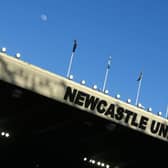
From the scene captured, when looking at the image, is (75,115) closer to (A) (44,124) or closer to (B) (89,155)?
(A) (44,124)

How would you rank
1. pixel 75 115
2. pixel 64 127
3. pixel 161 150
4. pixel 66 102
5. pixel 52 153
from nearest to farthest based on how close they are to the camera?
pixel 66 102
pixel 75 115
pixel 64 127
pixel 161 150
pixel 52 153

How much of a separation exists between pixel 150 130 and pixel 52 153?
1186 centimetres

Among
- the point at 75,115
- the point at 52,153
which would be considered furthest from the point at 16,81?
the point at 52,153

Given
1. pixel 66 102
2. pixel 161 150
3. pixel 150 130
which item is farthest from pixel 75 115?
pixel 161 150

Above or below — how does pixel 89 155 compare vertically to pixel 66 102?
below

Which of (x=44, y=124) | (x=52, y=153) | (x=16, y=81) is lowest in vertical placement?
(x=52, y=153)

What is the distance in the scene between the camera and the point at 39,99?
3616 centimetres

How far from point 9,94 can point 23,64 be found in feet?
13.9

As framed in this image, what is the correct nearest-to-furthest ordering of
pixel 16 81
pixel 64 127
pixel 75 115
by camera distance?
1. pixel 16 81
2. pixel 75 115
3. pixel 64 127

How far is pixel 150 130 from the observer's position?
39281 mm

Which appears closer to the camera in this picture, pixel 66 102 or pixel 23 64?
pixel 23 64

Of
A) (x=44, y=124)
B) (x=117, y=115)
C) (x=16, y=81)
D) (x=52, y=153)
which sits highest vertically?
(x=16, y=81)

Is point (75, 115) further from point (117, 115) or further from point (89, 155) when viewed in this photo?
point (89, 155)

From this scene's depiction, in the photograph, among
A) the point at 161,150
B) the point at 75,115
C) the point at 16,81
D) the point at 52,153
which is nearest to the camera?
the point at 16,81
